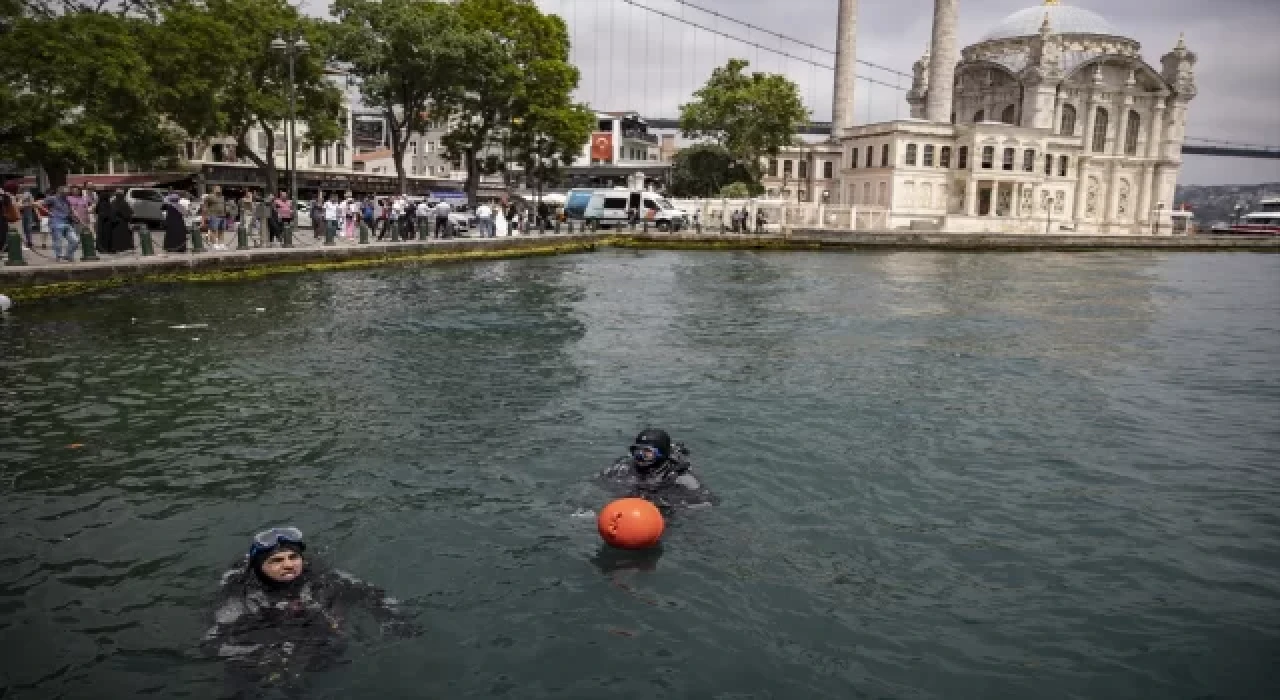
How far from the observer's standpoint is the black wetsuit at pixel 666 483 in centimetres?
735

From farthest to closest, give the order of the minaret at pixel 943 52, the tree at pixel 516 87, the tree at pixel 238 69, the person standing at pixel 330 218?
the minaret at pixel 943 52
the tree at pixel 516 87
the tree at pixel 238 69
the person standing at pixel 330 218

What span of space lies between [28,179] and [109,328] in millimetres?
41863

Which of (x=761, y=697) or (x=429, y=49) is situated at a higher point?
(x=429, y=49)

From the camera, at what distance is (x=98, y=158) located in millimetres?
28922

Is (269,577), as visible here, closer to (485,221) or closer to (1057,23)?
(485,221)

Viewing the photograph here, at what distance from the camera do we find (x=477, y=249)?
1217 inches

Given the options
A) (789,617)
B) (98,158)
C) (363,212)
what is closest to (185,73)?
(98,158)

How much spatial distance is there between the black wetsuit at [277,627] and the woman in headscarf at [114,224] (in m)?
18.9

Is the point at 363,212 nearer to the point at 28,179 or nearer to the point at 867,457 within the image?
the point at 867,457

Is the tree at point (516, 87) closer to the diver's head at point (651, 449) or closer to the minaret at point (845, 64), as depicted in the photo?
the minaret at point (845, 64)

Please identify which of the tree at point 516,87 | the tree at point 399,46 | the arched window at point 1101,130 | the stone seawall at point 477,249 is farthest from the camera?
the arched window at point 1101,130

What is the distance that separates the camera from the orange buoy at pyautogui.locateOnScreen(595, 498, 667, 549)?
20.6 ft

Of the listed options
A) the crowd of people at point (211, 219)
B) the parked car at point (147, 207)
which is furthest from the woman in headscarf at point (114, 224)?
the parked car at point (147, 207)

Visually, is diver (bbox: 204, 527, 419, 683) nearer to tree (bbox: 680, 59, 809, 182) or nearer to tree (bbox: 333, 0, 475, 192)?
tree (bbox: 333, 0, 475, 192)
